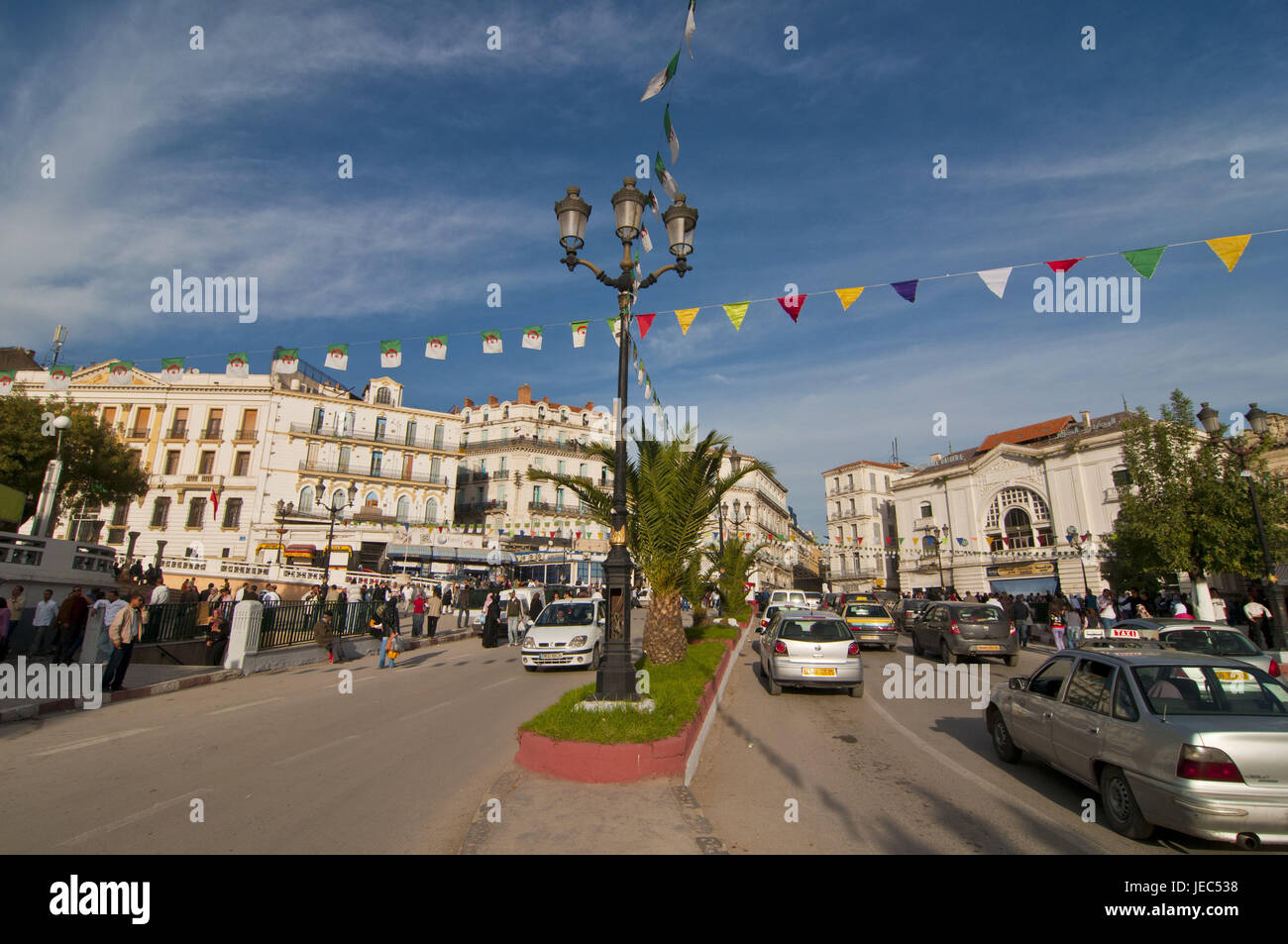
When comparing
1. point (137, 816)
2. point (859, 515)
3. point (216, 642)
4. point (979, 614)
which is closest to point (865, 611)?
point (979, 614)

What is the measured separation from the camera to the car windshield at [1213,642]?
1059 cm

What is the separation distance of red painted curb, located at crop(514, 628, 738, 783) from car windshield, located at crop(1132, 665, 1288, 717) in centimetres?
405

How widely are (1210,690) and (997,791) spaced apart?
205 cm

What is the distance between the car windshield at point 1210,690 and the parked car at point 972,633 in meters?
10.4

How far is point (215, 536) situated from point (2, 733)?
42.8 metres

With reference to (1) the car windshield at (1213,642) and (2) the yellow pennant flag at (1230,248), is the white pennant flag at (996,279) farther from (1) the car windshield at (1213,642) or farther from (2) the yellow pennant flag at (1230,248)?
(1) the car windshield at (1213,642)

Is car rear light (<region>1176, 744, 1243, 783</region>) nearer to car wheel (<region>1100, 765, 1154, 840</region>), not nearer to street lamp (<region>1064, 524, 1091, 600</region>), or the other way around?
car wheel (<region>1100, 765, 1154, 840</region>)

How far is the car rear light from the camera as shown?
4.43 metres

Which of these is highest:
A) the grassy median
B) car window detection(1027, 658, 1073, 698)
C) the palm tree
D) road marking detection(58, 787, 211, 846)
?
the palm tree

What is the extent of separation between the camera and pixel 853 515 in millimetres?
74500

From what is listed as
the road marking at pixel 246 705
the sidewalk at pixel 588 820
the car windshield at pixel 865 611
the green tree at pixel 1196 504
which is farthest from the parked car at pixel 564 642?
the green tree at pixel 1196 504

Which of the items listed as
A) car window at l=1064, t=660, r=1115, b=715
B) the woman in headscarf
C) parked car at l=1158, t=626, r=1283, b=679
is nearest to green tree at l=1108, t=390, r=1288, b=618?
parked car at l=1158, t=626, r=1283, b=679

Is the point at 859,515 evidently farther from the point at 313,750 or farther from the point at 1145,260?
the point at 313,750
